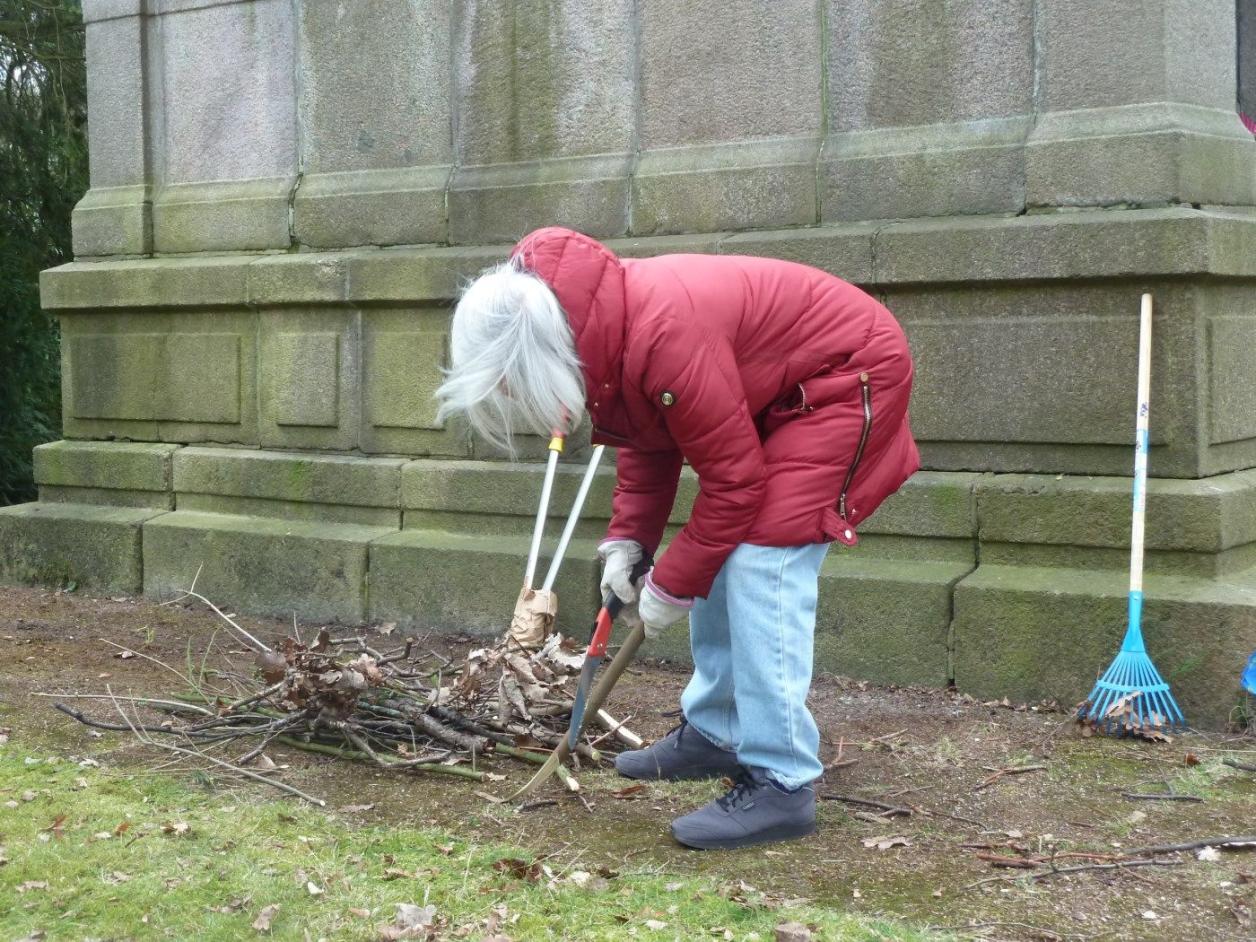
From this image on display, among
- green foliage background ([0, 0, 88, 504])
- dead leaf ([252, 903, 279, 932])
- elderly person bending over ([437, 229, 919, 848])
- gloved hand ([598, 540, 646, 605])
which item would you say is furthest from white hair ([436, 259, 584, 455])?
green foliage background ([0, 0, 88, 504])

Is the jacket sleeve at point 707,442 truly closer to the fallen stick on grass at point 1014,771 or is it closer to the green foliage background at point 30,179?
the fallen stick on grass at point 1014,771

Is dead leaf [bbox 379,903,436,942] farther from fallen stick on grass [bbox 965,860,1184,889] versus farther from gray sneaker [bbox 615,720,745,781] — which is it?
fallen stick on grass [bbox 965,860,1184,889]

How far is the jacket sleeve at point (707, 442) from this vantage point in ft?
11.1

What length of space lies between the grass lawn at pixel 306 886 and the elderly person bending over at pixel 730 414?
1.46 ft

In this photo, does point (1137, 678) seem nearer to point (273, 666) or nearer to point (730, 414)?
point (730, 414)

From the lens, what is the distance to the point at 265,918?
3.22 meters

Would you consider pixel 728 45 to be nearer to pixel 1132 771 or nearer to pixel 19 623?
pixel 1132 771

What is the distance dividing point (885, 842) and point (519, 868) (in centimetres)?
95

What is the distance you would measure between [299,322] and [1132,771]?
424 centimetres

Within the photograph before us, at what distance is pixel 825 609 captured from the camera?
5.41 m

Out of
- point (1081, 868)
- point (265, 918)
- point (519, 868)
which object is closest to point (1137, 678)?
point (1081, 868)

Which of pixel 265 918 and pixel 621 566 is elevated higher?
pixel 621 566

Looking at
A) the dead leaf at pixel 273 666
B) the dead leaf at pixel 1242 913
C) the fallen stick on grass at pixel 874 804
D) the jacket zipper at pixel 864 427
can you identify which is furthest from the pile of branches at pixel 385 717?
the dead leaf at pixel 1242 913

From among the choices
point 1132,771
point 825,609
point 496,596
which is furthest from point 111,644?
point 1132,771
